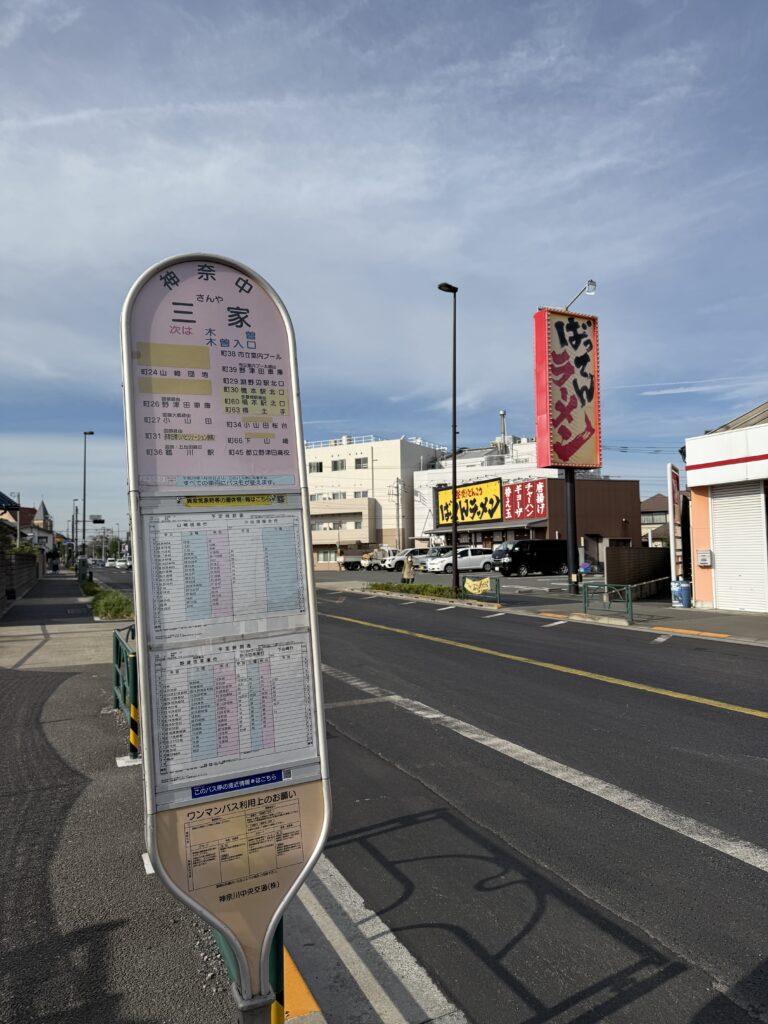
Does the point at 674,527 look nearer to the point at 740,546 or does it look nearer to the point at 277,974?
the point at 740,546

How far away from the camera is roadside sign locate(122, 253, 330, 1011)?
251 centimetres

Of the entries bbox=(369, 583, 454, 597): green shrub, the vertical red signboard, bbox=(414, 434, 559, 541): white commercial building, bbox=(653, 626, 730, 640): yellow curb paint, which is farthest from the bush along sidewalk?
bbox=(414, 434, 559, 541): white commercial building

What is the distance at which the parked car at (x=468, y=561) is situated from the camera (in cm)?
4517

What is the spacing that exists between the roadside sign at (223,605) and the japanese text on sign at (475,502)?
49704mm

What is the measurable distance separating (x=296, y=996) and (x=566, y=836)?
2442mm

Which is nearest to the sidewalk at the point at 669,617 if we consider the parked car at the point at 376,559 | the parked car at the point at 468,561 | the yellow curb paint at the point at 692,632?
the yellow curb paint at the point at 692,632

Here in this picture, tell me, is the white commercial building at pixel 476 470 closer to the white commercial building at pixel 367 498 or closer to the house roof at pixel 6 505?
the white commercial building at pixel 367 498

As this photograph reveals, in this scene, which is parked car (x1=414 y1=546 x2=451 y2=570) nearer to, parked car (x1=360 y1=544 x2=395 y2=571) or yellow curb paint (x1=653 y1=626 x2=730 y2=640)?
parked car (x1=360 y1=544 x2=395 y2=571)

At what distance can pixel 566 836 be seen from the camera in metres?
5.11

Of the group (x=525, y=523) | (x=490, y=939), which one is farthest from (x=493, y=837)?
(x=525, y=523)

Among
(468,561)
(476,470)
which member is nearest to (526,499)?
(468,561)

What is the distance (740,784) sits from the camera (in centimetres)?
619

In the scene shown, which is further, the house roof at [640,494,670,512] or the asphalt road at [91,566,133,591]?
the house roof at [640,494,670,512]

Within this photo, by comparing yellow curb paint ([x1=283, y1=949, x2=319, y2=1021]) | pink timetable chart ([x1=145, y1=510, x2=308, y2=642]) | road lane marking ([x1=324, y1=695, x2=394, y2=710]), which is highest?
pink timetable chart ([x1=145, y1=510, x2=308, y2=642])
